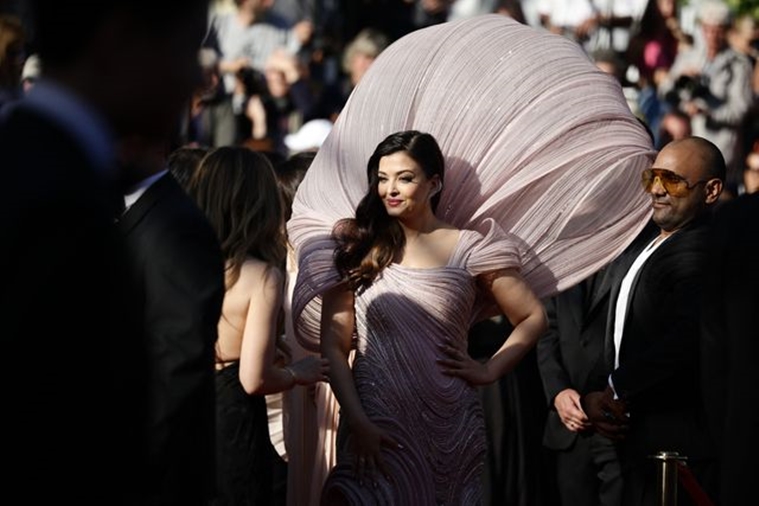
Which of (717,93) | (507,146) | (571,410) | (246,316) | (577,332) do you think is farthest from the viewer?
(717,93)

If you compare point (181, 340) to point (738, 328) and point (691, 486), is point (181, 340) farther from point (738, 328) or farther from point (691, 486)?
point (691, 486)

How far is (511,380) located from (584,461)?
832 millimetres

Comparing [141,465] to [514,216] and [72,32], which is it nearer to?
[72,32]

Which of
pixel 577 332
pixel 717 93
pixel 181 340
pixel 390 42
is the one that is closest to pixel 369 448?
pixel 577 332

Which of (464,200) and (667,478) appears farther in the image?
(464,200)

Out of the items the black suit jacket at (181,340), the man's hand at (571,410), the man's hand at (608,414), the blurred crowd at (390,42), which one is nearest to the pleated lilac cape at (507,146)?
the man's hand at (608,414)

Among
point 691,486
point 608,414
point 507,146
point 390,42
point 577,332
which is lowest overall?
point 691,486

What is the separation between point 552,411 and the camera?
A: 7828mm

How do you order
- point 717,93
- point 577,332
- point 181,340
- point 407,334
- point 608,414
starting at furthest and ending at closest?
1. point 717,93
2. point 577,332
3. point 608,414
4. point 407,334
5. point 181,340

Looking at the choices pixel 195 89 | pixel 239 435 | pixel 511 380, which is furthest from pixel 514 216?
pixel 195 89

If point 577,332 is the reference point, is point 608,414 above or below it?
below

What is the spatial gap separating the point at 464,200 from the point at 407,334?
682mm

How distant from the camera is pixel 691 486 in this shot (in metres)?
5.69

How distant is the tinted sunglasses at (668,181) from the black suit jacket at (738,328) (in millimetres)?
2099
